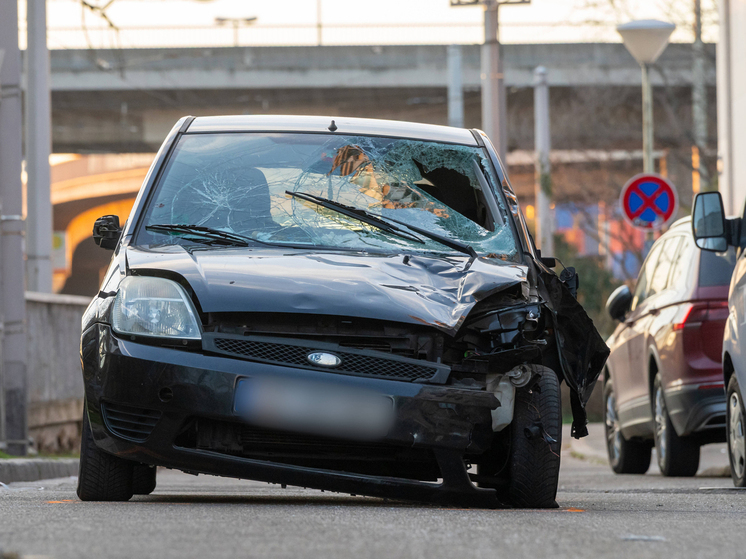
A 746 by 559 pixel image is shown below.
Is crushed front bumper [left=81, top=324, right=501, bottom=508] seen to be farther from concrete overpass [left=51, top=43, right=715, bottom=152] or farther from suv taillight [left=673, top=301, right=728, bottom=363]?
concrete overpass [left=51, top=43, right=715, bottom=152]

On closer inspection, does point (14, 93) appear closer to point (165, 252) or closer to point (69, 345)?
point (69, 345)

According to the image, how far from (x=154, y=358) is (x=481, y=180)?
2.14 m

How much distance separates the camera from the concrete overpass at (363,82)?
3844 centimetres

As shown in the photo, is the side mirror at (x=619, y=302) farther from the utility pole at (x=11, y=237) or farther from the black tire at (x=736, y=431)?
the utility pole at (x=11, y=237)

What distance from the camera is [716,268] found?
8.58 meters

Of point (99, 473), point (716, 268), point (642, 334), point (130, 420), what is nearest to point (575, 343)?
point (130, 420)

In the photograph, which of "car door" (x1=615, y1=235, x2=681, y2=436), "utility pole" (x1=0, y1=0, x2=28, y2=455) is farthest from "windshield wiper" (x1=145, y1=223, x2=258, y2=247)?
"utility pole" (x1=0, y1=0, x2=28, y2=455)

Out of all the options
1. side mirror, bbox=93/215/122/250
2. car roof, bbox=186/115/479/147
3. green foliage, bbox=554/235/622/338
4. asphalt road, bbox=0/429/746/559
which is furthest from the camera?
green foliage, bbox=554/235/622/338

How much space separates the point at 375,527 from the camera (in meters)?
4.29

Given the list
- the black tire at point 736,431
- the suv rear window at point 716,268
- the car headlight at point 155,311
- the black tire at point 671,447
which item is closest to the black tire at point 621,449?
the black tire at point 671,447

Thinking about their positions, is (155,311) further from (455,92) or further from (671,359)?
(455,92)

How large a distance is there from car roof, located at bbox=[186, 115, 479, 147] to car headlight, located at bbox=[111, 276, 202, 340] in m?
1.58

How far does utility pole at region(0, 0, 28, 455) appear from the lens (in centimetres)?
1140

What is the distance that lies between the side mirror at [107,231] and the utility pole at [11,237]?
5.40m
